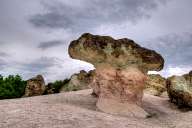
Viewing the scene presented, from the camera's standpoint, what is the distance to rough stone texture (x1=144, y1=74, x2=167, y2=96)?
2667 centimetres

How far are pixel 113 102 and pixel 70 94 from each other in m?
4.10

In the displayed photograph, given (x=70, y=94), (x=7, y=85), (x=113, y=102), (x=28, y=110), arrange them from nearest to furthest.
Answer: (x=28, y=110), (x=113, y=102), (x=70, y=94), (x=7, y=85)

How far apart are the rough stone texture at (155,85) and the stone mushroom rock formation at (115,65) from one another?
28.1 ft

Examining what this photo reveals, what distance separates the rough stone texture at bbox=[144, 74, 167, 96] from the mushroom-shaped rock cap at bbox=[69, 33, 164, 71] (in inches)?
340

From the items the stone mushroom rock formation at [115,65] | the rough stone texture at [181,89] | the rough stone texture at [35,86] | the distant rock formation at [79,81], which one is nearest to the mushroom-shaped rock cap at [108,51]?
the stone mushroom rock formation at [115,65]

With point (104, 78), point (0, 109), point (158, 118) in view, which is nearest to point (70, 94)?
point (104, 78)

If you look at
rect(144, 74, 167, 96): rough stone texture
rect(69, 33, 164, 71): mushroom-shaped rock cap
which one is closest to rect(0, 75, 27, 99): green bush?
rect(144, 74, 167, 96): rough stone texture

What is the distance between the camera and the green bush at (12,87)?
25.5 m

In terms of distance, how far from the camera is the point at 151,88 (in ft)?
88.8

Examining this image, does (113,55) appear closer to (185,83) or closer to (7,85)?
(185,83)

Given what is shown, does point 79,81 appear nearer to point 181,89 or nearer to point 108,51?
point 181,89

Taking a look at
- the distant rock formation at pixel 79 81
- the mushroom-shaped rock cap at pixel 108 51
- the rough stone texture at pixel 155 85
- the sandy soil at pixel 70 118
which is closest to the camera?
the sandy soil at pixel 70 118

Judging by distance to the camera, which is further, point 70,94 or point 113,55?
point 70,94

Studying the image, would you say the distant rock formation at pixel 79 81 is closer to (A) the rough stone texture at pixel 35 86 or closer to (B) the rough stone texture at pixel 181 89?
(A) the rough stone texture at pixel 35 86
